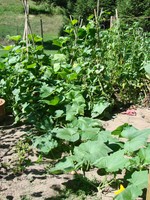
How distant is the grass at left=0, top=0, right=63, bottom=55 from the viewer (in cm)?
2000

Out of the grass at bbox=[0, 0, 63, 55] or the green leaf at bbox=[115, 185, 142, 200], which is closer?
the green leaf at bbox=[115, 185, 142, 200]

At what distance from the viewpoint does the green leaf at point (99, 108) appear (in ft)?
14.0

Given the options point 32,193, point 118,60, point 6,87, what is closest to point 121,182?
point 32,193

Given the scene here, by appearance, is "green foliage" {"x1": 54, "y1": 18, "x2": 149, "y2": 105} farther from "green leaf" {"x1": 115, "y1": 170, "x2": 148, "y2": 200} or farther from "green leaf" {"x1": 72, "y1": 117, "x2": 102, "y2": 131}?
"green leaf" {"x1": 115, "y1": 170, "x2": 148, "y2": 200}

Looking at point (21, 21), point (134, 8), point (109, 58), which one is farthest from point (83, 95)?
point (21, 21)

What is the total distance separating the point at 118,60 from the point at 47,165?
7.96 ft

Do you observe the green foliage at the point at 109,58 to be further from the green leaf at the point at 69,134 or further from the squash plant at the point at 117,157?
the squash plant at the point at 117,157

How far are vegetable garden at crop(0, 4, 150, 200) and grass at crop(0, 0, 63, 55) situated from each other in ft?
39.7

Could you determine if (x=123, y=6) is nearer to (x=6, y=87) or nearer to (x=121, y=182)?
(x=6, y=87)

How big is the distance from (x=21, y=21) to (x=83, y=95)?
2104cm

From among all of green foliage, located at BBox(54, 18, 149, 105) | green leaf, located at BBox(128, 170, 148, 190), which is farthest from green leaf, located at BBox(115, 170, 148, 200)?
green foliage, located at BBox(54, 18, 149, 105)

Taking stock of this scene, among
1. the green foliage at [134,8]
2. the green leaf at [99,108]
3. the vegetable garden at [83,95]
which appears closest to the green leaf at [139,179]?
the vegetable garden at [83,95]

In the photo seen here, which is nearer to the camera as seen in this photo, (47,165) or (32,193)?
(32,193)

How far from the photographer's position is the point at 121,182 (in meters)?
2.78
